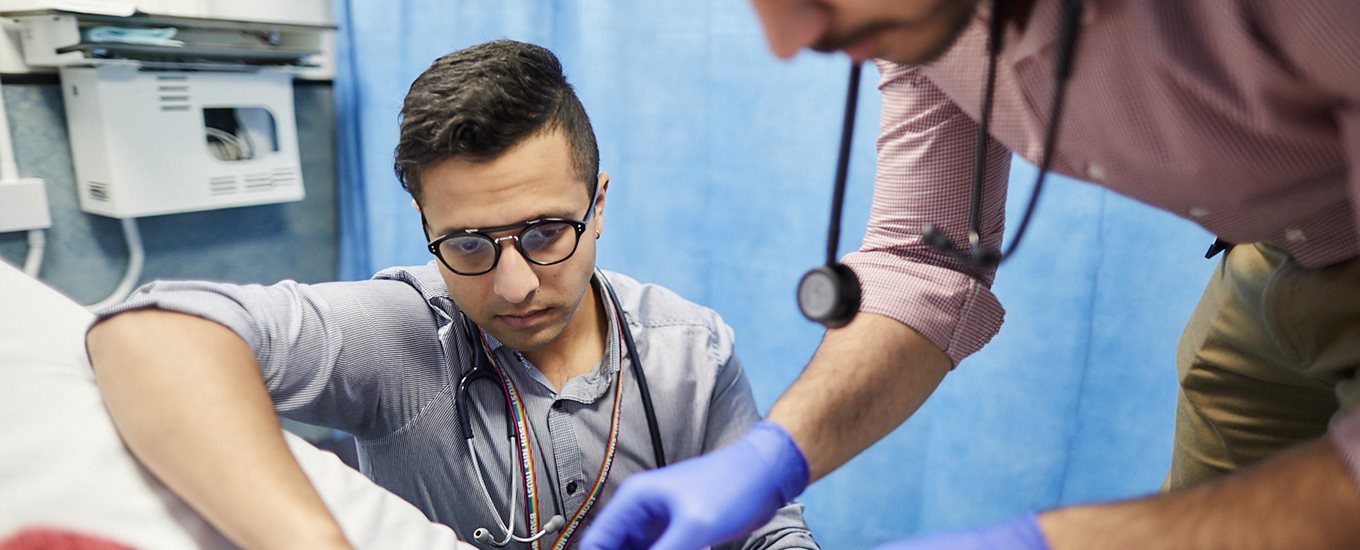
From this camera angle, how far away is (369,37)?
196 cm

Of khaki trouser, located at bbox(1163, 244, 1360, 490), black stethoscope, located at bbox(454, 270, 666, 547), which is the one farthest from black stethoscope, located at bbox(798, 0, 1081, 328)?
black stethoscope, located at bbox(454, 270, 666, 547)

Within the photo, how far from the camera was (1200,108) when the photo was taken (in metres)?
0.55

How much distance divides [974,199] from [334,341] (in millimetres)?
681

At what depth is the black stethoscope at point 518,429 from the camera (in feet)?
3.22

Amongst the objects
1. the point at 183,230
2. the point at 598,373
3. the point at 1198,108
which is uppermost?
the point at 1198,108

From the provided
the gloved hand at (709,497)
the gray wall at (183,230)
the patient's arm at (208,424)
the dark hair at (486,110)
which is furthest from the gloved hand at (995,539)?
the gray wall at (183,230)

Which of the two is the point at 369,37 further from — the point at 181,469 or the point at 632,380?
the point at 181,469

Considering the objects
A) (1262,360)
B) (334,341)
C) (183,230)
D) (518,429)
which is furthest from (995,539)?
(183,230)

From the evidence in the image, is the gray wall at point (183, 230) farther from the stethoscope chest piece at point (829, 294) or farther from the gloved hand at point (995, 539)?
the gloved hand at point (995, 539)

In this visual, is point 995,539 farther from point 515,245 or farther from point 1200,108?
point 515,245

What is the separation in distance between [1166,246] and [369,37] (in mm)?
1650

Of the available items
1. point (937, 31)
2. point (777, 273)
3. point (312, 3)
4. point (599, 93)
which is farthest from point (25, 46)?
point (937, 31)

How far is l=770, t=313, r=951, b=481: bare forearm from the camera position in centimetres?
76

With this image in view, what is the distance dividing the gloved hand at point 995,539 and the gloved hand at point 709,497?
16 centimetres
